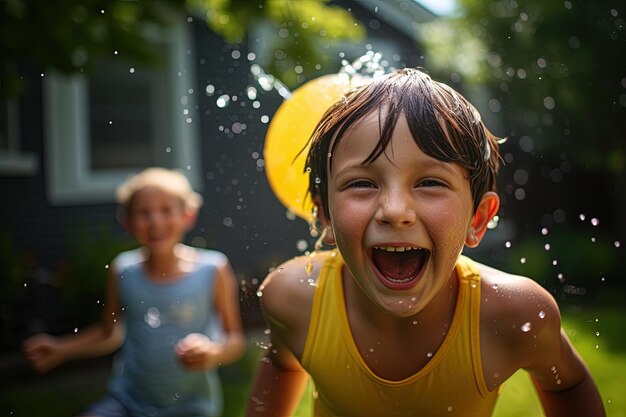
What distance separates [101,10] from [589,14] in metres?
5.11

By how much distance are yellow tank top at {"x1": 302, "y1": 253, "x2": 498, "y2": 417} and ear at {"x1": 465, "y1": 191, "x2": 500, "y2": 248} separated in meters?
0.13

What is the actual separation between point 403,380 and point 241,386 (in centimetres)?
326

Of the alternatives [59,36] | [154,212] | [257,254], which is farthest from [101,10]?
[257,254]

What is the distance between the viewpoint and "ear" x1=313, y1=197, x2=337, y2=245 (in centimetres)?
196

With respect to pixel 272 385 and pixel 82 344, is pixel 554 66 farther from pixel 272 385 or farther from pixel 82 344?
pixel 272 385

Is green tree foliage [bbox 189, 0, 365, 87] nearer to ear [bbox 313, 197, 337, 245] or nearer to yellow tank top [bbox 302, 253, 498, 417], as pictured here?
ear [bbox 313, 197, 337, 245]

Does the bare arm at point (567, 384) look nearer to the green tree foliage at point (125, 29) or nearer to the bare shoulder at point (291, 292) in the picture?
the bare shoulder at point (291, 292)

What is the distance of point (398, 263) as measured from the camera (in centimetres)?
175

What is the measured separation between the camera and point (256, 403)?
7.28 ft

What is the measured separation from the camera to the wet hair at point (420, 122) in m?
1.72

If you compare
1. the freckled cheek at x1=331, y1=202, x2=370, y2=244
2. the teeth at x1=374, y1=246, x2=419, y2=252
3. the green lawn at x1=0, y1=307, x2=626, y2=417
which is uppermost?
the freckled cheek at x1=331, y1=202, x2=370, y2=244

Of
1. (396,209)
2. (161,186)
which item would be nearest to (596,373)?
(161,186)

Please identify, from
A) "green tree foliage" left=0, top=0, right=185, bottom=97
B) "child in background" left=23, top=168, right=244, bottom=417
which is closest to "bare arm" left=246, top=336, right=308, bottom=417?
"child in background" left=23, top=168, right=244, bottom=417

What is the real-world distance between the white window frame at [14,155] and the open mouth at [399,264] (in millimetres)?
5265
